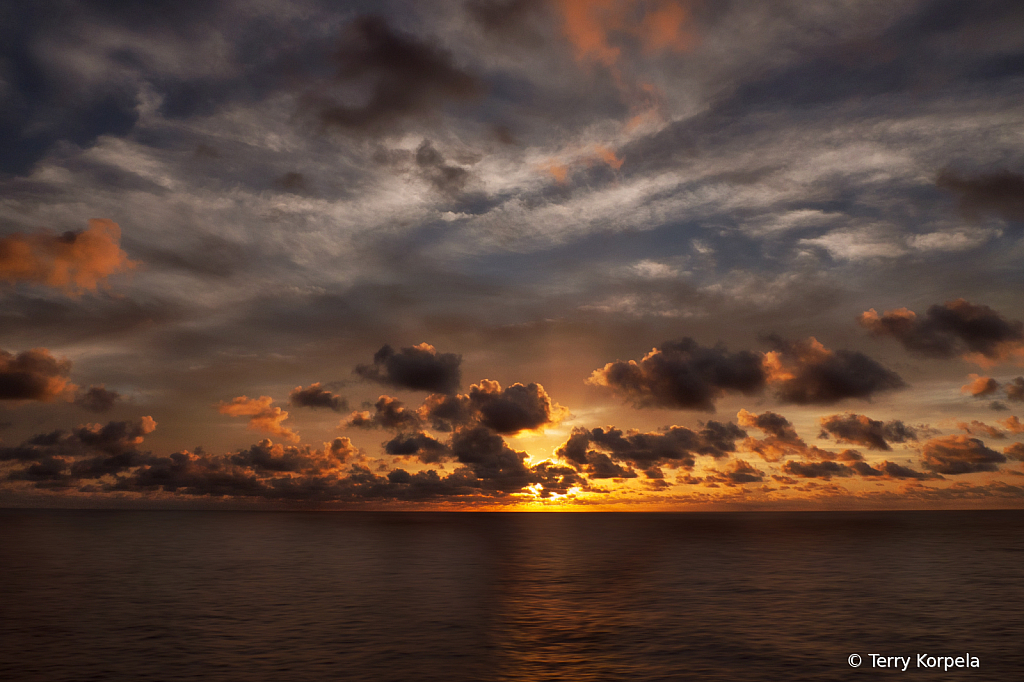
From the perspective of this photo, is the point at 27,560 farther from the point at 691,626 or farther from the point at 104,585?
the point at 691,626

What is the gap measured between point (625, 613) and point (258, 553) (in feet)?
288

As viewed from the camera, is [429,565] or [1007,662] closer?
[1007,662]

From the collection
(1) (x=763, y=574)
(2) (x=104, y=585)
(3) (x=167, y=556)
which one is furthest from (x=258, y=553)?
(1) (x=763, y=574)

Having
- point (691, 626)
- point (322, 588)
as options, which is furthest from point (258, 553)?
point (691, 626)

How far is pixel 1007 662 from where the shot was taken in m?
35.5

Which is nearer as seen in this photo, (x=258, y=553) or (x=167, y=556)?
(x=167, y=556)

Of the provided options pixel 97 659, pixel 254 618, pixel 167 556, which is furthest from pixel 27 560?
pixel 97 659

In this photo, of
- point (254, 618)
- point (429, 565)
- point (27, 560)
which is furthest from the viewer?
point (27, 560)

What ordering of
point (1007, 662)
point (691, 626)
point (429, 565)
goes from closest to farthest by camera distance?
point (1007, 662)
point (691, 626)
point (429, 565)

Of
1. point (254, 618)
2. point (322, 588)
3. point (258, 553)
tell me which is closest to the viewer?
point (254, 618)

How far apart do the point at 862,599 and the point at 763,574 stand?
2068 cm

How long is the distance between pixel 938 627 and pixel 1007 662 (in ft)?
37.1

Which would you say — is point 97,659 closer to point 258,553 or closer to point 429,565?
point 429,565

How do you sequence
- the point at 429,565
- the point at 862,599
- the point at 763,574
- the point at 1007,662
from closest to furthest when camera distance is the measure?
the point at 1007,662
the point at 862,599
the point at 763,574
the point at 429,565
